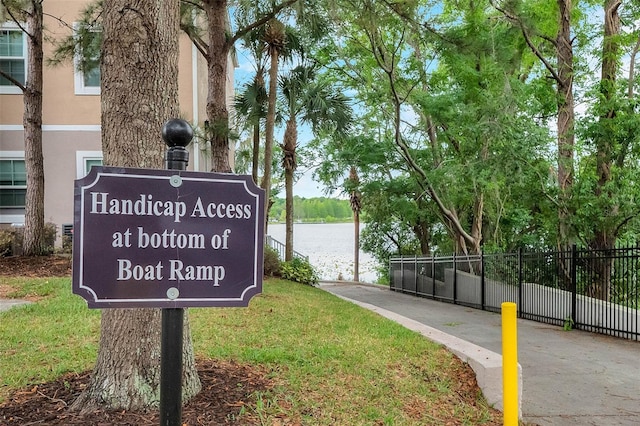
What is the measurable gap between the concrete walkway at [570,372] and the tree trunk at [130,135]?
3305 mm

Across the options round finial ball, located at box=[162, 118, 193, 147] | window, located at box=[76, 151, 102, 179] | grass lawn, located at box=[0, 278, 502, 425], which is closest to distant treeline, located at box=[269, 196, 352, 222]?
window, located at box=[76, 151, 102, 179]

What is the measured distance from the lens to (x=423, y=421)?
3801 mm

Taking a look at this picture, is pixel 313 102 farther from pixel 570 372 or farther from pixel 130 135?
pixel 130 135

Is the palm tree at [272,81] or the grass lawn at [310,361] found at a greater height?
the palm tree at [272,81]

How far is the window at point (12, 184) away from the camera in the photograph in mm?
13844

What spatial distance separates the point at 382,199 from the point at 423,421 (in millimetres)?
17012

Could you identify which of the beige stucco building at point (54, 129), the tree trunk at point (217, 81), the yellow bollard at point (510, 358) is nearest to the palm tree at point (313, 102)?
the beige stucco building at point (54, 129)

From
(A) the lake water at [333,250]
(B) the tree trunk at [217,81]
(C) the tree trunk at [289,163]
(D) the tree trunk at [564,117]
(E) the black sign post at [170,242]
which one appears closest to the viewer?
(E) the black sign post at [170,242]

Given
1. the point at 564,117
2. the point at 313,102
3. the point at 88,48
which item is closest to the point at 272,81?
the point at 313,102

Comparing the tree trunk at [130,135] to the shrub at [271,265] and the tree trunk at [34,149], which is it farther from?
the shrub at [271,265]

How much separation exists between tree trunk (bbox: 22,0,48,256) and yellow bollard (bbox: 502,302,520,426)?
11039 millimetres

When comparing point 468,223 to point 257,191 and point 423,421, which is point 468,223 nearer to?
point 423,421

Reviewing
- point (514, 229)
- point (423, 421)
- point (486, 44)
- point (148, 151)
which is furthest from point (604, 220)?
point (148, 151)

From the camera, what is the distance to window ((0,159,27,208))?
1384cm
